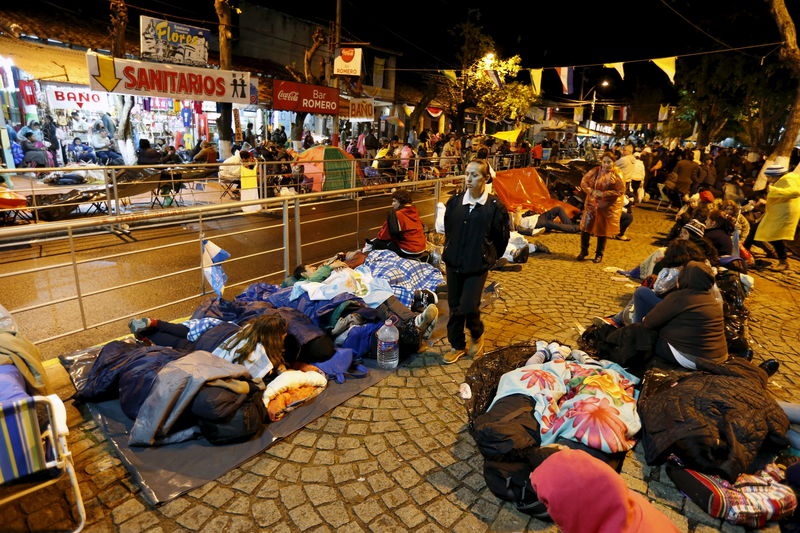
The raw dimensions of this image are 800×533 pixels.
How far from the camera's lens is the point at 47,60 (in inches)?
506

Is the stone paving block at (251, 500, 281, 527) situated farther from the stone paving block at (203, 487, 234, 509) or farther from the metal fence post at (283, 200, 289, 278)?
the metal fence post at (283, 200, 289, 278)

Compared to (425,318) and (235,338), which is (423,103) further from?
(235,338)

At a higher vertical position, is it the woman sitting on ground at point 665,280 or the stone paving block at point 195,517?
the woman sitting on ground at point 665,280

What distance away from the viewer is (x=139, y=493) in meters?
2.82

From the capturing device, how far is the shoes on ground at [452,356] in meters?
4.68

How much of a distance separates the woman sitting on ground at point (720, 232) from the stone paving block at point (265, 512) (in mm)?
7201

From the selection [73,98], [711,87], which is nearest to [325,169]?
[73,98]

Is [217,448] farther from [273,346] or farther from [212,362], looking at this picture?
[273,346]

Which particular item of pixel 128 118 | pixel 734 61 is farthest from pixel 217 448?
pixel 734 61

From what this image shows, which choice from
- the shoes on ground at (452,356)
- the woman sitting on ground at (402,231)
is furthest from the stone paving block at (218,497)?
the woman sitting on ground at (402,231)

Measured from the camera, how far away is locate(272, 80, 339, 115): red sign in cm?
1395

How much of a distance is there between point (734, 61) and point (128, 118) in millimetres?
24657

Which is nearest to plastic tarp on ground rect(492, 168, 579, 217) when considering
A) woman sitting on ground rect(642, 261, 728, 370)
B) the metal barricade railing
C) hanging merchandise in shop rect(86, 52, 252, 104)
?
the metal barricade railing

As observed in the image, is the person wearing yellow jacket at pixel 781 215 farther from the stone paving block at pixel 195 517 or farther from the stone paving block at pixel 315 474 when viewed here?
the stone paving block at pixel 195 517
